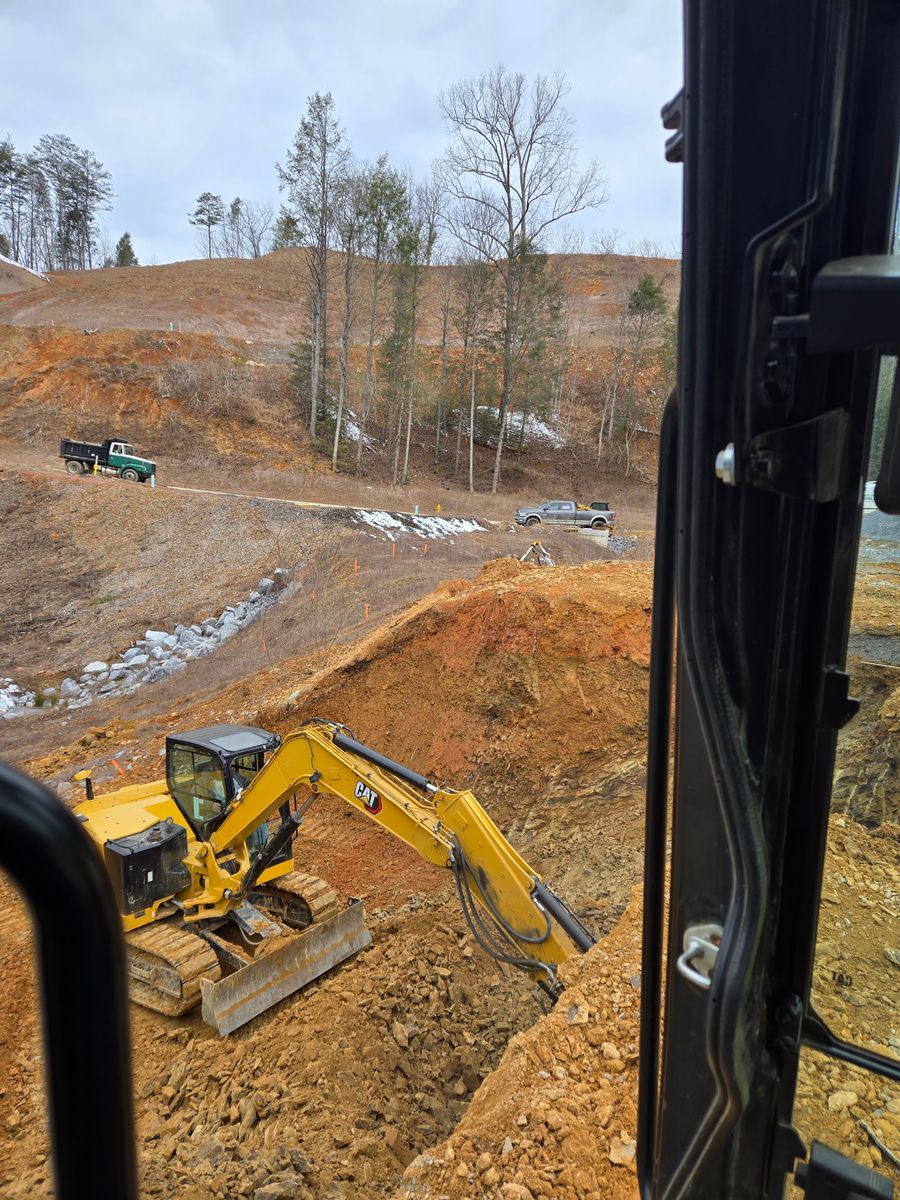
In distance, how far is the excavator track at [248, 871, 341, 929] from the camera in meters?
8.16

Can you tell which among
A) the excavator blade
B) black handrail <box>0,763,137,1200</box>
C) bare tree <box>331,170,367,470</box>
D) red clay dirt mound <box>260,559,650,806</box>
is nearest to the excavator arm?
the excavator blade

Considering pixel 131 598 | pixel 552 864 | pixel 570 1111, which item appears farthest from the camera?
pixel 131 598

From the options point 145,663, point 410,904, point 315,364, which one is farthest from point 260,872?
point 315,364

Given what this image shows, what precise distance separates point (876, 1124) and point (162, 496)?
2679 cm

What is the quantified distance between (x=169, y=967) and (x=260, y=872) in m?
1.12

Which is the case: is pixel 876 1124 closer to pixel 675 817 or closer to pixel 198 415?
pixel 675 817

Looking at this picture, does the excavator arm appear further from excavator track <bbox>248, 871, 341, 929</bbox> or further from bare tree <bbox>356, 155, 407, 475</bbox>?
bare tree <bbox>356, 155, 407, 475</bbox>

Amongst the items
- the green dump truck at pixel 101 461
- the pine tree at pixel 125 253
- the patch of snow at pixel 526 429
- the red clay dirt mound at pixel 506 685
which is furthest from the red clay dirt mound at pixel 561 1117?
the pine tree at pixel 125 253

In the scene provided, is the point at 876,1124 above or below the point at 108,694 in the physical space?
above

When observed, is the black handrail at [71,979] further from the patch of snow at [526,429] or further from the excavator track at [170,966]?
the patch of snow at [526,429]

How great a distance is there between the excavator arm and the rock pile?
33.4 ft

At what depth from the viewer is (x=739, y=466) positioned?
1218mm

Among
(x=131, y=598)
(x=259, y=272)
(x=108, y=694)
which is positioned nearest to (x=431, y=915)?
(x=108, y=694)

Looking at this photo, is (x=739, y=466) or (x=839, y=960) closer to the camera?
(x=739, y=466)
